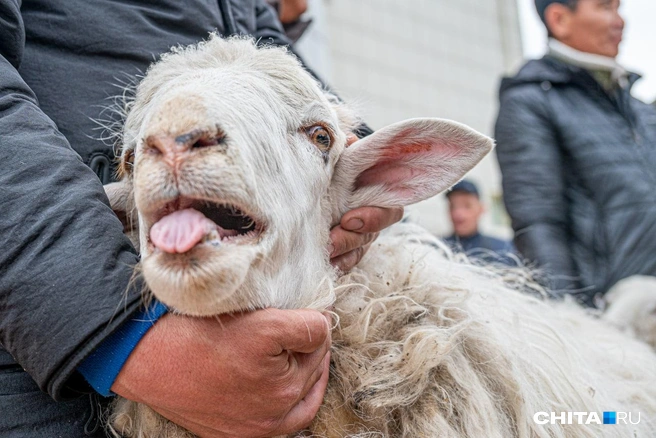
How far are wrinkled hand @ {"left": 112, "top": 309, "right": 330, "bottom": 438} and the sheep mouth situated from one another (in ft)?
0.54

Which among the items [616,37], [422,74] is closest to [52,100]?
[616,37]

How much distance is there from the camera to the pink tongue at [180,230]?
3.89 feet

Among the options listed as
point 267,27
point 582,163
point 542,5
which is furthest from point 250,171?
point 542,5

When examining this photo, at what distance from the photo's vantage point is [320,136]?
5.73 feet

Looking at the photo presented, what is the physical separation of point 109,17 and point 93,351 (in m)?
1.00

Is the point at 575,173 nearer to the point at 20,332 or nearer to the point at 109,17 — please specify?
the point at 109,17

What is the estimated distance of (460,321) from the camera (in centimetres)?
181

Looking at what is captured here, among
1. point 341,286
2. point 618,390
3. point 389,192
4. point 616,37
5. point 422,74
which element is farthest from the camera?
point 422,74

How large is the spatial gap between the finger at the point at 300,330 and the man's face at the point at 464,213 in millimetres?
4247

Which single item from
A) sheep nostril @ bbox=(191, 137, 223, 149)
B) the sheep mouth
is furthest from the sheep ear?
sheep nostril @ bbox=(191, 137, 223, 149)

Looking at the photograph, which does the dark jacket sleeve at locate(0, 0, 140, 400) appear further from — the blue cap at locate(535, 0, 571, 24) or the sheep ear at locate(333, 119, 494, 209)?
the blue cap at locate(535, 0, 571, 24)

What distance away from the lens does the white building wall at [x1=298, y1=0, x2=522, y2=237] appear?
32.0ft

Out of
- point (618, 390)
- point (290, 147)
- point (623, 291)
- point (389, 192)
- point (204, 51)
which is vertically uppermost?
point (204, 51)

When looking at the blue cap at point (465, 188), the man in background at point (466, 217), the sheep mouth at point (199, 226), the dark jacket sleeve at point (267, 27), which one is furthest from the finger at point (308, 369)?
the blue cap at point (465, 188)
